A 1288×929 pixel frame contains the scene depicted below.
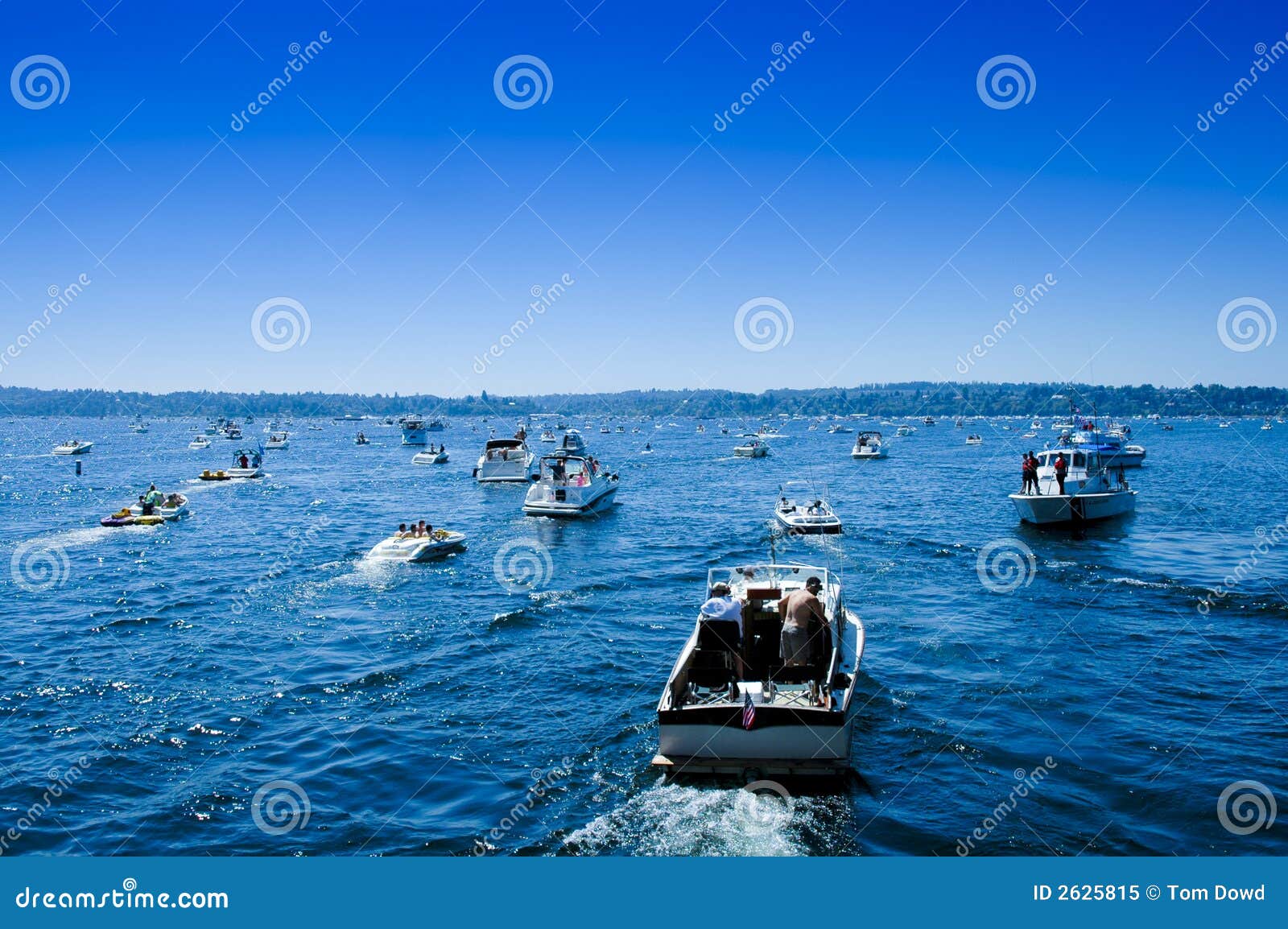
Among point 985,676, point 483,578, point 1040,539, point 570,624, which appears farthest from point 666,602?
point 1040,539

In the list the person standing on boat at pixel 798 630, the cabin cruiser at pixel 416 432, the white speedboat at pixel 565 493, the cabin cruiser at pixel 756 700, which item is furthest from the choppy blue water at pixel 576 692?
the cabin cruiser at pixel 416 432

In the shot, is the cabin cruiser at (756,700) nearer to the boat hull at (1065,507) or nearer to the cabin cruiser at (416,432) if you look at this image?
the boat hull at (1065,507)

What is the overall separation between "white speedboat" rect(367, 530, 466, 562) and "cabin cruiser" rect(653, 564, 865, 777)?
819 inches

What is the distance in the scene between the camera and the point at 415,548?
3462cm

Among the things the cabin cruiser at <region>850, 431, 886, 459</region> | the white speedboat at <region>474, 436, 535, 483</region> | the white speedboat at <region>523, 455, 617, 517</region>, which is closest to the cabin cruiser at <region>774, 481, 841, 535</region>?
the white speedboat at <region>523, 455, 617, 517</region>

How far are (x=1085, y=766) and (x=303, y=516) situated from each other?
4752 centimetres

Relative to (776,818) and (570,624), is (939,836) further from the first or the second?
(570,624)

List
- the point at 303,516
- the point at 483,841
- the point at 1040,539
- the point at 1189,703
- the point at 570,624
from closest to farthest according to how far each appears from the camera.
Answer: the point at 483,841
the point at 1189,703
the point at 570,624
the point at 1040,539
the point at 303,516

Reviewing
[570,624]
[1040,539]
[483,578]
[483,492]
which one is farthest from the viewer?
[483,492]

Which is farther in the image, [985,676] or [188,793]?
[985,676]

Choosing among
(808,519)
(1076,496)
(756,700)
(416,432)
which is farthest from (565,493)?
(416,432)

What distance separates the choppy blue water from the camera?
498 inches

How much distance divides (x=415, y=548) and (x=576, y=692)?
1798 cm

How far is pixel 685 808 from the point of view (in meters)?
12.4
